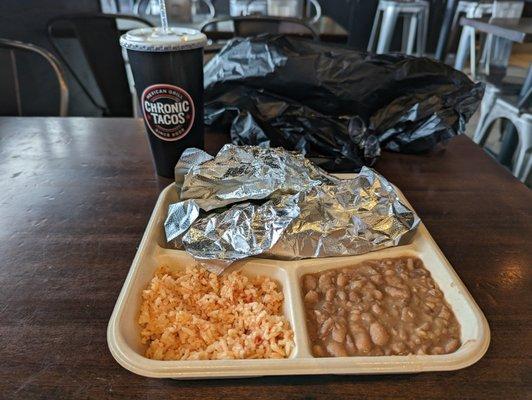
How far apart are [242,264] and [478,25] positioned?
2576 millimetres

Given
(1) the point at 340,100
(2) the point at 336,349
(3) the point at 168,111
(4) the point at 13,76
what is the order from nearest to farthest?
(2) the point at 336,349 < (3) the point at 168,111 < (1) the point at 340,100 < (4) the point at 13,76

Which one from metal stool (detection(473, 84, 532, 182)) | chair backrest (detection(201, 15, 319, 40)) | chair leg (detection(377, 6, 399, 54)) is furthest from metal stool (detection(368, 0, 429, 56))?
chair backrest (detection(201, 15, 319, 40))

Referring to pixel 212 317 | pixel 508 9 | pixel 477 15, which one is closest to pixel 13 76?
pixel 212 317

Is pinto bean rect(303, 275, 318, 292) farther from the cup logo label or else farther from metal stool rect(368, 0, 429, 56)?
metal stool rect(368, 0, 429, 56)

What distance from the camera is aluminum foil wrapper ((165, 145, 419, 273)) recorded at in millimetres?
704

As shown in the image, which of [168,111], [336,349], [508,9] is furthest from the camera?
[508,9]

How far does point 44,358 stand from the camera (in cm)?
52

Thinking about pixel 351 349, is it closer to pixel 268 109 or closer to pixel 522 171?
pixel 268 109

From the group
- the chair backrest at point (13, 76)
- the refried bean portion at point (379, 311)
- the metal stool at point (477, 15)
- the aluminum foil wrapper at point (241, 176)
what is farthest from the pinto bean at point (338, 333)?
the metal stool at point (477, 15)

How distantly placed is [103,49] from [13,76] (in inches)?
23.0

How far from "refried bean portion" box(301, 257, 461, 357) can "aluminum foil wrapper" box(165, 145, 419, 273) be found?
2.2 inches

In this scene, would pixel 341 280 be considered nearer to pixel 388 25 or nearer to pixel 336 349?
pixel 336 349

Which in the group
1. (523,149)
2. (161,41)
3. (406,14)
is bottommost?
(523,149)

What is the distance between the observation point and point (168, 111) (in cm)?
82
